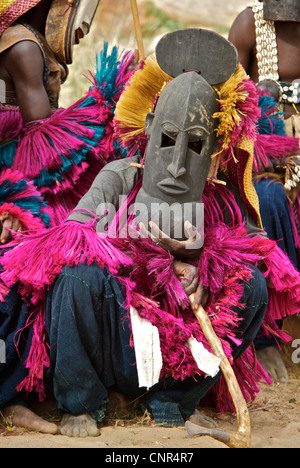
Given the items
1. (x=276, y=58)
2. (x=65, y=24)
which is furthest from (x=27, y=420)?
(x=276, y=58)

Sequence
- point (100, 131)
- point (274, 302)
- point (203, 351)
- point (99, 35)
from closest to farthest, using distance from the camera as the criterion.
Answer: point (203, 351) < point (274, 302) < point (100, 131) < point (99, 35)

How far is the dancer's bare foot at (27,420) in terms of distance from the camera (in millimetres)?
2629

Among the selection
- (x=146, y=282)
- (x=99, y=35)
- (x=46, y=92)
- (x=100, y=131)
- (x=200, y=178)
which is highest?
(x=99, y=35)

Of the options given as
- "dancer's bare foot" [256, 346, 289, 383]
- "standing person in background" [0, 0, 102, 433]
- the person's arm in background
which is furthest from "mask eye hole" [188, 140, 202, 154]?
"dancer's bare foot" [256, 346, 289, 383]

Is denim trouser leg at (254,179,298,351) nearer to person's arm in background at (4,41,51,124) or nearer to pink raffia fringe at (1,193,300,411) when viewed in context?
pink raffia fringe at (1,193,300,411)

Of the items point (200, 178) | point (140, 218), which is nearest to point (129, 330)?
point (140, 218)

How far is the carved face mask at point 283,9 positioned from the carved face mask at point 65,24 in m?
1.19

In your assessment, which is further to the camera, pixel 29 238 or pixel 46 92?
pixel 46 92

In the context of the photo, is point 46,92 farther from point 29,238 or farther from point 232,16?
point 232,16

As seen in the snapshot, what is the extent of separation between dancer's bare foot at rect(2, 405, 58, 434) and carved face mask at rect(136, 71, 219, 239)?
0.88 metres

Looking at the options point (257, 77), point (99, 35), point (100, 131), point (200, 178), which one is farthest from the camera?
point (99, 35)

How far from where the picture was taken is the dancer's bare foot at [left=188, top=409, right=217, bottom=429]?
279 cm

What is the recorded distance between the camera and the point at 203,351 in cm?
254
